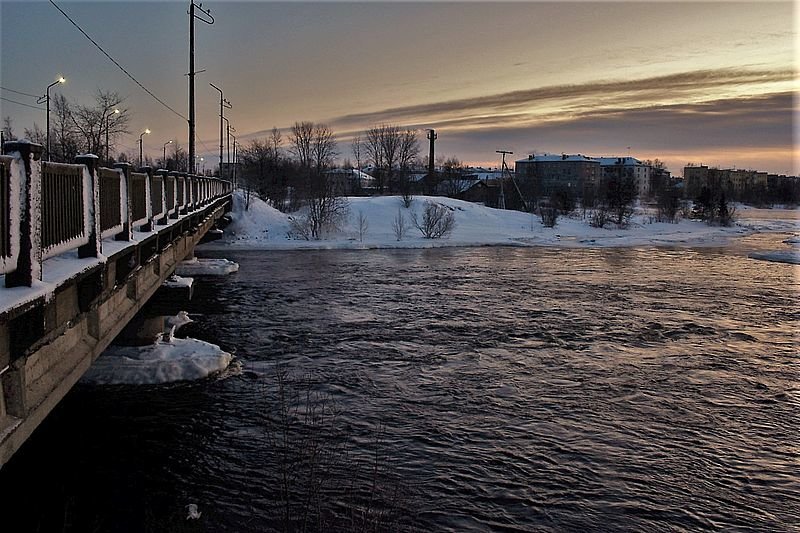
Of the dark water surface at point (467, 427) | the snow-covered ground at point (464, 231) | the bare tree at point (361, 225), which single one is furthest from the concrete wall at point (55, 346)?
the bare tree at point (361, 225)

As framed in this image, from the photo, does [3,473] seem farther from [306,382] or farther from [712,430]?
[712,430]

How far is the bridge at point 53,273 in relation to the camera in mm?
4738

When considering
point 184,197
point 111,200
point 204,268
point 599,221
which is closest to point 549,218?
point 599,221

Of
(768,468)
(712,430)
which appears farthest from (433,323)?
(768,468)

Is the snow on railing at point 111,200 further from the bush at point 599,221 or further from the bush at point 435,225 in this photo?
the bush at point 599,221

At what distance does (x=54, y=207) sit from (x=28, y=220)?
3.57ft

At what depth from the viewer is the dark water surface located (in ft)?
28.0

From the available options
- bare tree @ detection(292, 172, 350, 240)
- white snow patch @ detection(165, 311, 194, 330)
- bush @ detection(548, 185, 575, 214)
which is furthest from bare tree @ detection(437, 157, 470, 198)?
white snow patch @ detection(165, 311, 194, 330)

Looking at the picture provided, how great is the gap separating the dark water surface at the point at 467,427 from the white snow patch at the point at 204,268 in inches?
353

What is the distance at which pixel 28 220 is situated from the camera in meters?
4.96

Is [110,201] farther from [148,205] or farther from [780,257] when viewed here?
[780,257]

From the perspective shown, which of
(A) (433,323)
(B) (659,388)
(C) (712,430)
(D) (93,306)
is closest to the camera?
(D) (93,306)

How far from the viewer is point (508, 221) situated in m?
65.4

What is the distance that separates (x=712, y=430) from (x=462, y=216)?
5414 cm
